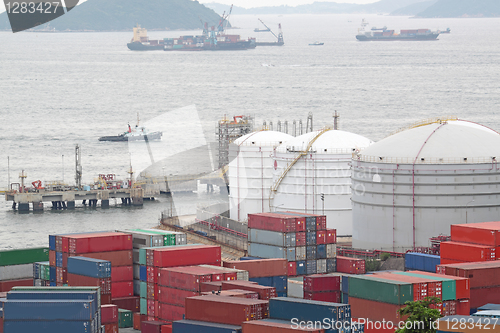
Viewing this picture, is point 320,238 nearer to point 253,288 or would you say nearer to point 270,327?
point 253,288

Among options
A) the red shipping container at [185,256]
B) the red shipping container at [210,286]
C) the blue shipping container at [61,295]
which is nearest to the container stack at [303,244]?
the red shipping container at [185,256]

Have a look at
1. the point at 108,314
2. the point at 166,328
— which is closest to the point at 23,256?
the point at 108,314

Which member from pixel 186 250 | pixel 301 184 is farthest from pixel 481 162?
pixel 186 250

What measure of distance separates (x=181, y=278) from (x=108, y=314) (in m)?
3.96

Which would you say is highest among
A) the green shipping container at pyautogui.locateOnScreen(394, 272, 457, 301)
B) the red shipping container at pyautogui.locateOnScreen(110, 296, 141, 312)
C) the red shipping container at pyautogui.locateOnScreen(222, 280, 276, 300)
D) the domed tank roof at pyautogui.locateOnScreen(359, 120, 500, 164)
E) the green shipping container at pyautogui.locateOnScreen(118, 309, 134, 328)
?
the domed tank roof at pyautogui.locateOnScreen(359, 120, 500, 164)

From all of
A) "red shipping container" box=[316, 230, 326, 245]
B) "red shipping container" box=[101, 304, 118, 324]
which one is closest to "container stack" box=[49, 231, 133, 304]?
"red shipping container" box=[101, 304, 118, 324]

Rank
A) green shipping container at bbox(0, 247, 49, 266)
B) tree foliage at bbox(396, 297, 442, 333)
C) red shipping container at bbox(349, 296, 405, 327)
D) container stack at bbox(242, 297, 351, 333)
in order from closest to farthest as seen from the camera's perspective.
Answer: tree foliage at bbox(396, 297, 442, 333) < container stack at bbox(242, 297, 351, 333) < red shipping container at bbox(349, 296, 405, 327) < green shipping container at bbox(0, 247, 49, 266)

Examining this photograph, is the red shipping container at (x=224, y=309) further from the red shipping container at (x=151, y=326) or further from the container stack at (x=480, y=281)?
the container stack at (x=480, y=281)

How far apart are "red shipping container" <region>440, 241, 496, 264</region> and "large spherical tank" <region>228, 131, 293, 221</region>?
94.6ft

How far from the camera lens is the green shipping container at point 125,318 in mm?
49888

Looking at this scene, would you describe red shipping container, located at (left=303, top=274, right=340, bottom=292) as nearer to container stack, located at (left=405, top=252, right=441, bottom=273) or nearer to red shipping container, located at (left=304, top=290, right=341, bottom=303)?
red shipping container, located at (left=304, top=290, right=341, bottom=303)

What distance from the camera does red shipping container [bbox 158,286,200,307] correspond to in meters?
44.0

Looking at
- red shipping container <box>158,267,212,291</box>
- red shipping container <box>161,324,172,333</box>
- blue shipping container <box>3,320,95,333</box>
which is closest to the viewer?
blue shipping container <box>3,320,95,333</box>

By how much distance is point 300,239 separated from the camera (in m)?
A: 53.8
